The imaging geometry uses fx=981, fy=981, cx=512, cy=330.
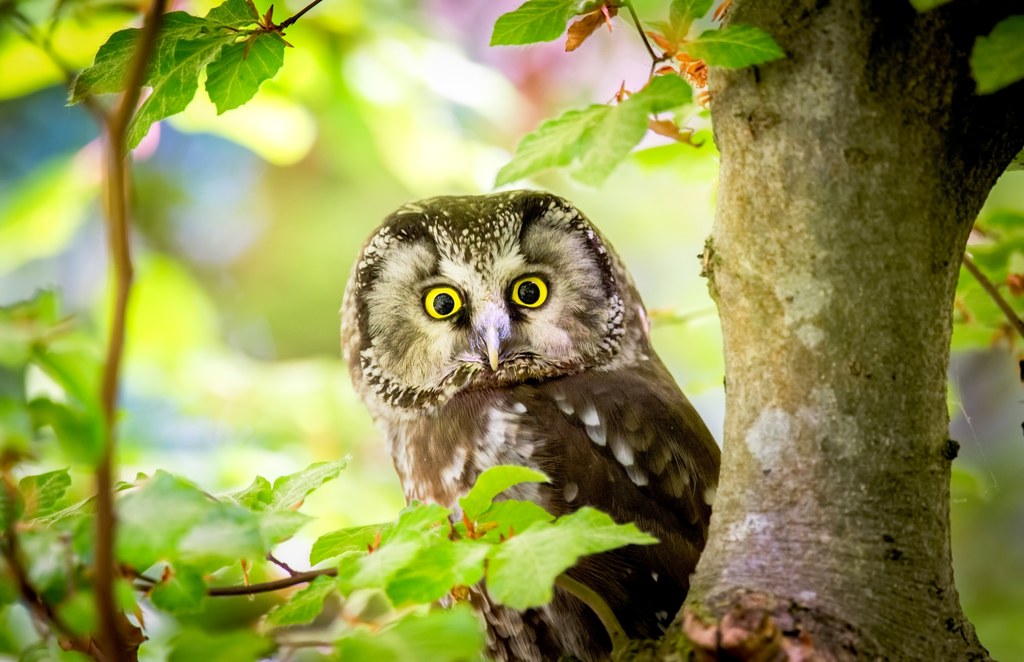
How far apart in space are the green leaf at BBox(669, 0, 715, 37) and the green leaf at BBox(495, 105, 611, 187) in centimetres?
21

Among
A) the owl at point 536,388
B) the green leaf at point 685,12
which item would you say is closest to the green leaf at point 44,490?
the owl at point 536,388

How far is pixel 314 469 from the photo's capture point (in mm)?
1369

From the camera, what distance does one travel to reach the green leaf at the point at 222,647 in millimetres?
994

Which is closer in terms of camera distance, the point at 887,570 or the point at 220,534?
the point at 220,534

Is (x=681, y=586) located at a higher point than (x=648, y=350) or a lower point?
lower

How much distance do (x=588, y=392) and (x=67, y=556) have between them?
141cm

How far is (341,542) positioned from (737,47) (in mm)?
844

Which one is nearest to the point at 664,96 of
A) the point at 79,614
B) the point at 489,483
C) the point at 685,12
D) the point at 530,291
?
the point at 685,12

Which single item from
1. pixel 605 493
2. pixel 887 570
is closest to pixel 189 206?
pixel 605 493

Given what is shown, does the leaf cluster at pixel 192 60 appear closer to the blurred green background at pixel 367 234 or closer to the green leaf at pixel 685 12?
the blurred green background at pixel 367 234

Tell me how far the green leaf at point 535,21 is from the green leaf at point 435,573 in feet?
2.24

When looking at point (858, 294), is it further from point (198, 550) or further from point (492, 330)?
point (492, 330)

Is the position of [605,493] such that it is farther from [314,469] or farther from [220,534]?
[220,534]

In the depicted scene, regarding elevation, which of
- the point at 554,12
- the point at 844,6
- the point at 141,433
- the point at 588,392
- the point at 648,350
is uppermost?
the point at 844,6
